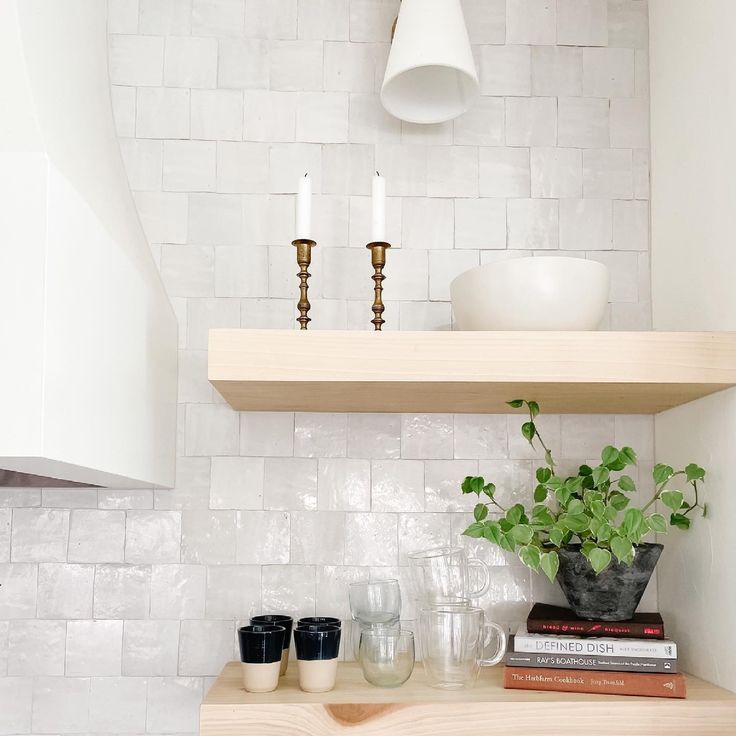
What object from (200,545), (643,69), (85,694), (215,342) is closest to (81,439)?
(215,342)

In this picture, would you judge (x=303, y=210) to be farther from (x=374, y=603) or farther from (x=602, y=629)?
(x=602, y=629)

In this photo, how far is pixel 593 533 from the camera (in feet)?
4.45

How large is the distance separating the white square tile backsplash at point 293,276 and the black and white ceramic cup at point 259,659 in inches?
10.3

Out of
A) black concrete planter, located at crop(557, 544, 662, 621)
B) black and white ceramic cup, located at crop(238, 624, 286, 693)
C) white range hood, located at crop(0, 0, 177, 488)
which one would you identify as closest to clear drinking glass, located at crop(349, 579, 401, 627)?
black and white ceramic cup, located at crop(238, 624, 286, 693)

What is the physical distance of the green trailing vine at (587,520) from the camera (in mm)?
1338

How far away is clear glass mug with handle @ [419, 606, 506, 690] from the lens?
137 centimetres

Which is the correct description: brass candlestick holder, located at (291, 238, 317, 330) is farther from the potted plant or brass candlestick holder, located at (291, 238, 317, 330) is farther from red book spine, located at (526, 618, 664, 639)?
red book spine, located at (526, 618, 664, 639)

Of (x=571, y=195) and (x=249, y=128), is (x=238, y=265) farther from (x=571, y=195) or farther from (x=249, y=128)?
(x=571, y=195)

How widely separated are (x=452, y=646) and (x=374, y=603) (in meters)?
0.17

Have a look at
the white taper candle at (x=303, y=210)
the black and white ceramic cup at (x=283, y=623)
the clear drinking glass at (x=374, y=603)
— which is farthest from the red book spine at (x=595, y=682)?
the white taper candle at (x=303, y=210)

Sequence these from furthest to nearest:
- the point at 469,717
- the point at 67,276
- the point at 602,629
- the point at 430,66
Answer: the point at 430,66, the point at 602,629, the point at 469,717, the point at 67,276

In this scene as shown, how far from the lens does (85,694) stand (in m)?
1.60

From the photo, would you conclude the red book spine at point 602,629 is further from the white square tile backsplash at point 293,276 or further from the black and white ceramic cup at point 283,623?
the black and white ceramic cup at point 283,623

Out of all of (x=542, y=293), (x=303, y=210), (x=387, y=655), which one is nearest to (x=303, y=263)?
(x=303, y=210)
